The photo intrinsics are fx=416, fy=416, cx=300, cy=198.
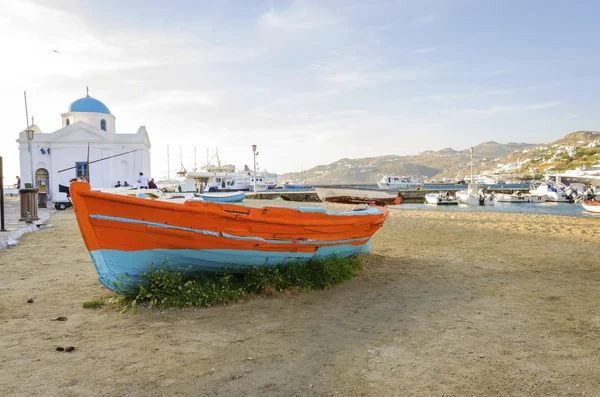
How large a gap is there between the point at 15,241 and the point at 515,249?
12.0 m

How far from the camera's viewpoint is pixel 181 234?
4.91 m

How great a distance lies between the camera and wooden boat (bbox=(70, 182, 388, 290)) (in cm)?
471

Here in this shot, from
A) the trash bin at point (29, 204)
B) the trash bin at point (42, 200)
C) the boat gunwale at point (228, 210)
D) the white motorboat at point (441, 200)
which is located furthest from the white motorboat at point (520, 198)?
the boat gunwale at point (228, 210)

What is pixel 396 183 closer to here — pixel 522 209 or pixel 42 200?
pixel 522 209

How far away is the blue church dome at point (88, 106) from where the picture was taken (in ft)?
119

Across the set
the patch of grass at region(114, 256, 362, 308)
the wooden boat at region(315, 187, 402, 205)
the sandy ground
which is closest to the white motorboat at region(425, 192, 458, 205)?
the wooden boat at region(315, 187, 402, 205)

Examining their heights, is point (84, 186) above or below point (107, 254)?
above

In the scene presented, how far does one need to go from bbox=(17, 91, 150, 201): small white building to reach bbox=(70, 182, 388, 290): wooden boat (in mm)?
28788

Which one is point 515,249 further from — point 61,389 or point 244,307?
point 61,389

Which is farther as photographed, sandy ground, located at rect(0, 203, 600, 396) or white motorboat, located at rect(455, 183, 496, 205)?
white motorboat, located at rect(455, 183, 496, 205)

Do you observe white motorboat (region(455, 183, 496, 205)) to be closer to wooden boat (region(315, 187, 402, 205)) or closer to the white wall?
the white wall

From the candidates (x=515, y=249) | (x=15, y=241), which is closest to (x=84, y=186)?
(x=15, y=241)

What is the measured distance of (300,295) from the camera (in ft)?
18.2

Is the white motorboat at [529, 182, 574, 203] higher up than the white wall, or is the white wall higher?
the white wall
